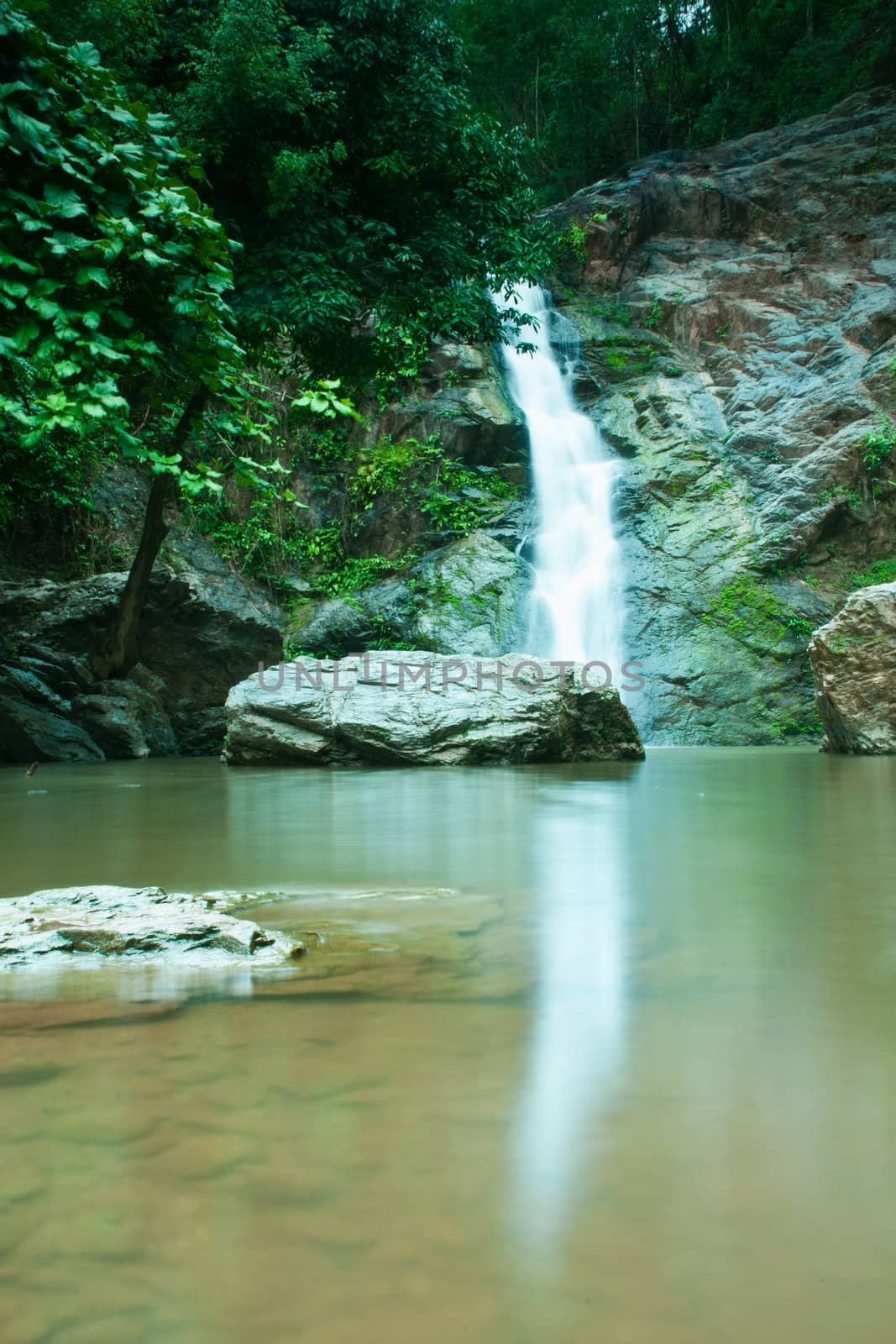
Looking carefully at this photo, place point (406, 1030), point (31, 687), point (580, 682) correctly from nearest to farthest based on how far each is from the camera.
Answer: point (406, 1030), point (580, 682), point (31, 687)

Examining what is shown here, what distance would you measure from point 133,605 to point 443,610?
17.4 ft

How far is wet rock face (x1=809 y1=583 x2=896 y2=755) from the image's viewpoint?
9.48 metres

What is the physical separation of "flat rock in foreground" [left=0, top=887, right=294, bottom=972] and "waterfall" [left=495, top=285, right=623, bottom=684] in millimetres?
12286

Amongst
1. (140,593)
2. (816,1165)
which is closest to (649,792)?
(816,1165)

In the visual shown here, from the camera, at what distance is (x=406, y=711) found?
8.94 meters

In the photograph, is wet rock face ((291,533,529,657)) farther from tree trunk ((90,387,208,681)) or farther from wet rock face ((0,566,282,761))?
tree trunk ((90,387,208,681))

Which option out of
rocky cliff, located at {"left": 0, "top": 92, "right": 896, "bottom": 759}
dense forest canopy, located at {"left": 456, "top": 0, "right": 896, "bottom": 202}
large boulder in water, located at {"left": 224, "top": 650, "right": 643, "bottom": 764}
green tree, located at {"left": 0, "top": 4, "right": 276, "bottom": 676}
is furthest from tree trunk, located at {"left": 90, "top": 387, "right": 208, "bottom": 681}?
dense forest canopy, located at {"left": 456, "top": 0, "right": 896, "bottom": 202}

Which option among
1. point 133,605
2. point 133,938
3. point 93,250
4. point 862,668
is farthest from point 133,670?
point 133,938

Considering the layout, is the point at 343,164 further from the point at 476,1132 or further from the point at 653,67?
the point at 653,67

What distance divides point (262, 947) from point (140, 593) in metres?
9.49

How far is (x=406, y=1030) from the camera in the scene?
1647 millimetres

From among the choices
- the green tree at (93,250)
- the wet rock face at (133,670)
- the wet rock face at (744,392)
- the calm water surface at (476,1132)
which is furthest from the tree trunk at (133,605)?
the calm water surface at (476,1132)

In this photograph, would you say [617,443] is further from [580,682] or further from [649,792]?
[649,792]

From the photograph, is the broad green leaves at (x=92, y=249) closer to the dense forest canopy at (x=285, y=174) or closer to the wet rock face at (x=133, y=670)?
the dense forest canopy at (x=285, y=174)
